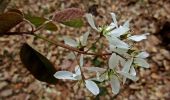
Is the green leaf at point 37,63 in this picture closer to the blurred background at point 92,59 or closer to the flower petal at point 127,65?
the flower petal at point 127,65

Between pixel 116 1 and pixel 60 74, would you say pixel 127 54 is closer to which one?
pixel 60 74

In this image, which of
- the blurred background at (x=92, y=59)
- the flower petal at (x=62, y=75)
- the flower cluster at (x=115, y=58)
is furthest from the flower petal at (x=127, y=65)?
the blurred background at (x=92, y=59)

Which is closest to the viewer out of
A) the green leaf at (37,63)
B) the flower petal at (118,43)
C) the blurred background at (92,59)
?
the flower petal at (118,43)

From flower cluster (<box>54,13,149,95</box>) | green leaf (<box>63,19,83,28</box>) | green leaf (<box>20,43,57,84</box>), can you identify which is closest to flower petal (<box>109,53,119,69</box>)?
flower cluster (<box>54,13,149,95</box>)

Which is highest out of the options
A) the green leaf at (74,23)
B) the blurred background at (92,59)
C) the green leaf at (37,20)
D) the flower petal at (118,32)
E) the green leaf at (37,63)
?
the green leaf at (37,20)

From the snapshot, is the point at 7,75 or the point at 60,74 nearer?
the point at 60,74

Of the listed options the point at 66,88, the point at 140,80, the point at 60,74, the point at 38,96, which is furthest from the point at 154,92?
the point at 60,74
